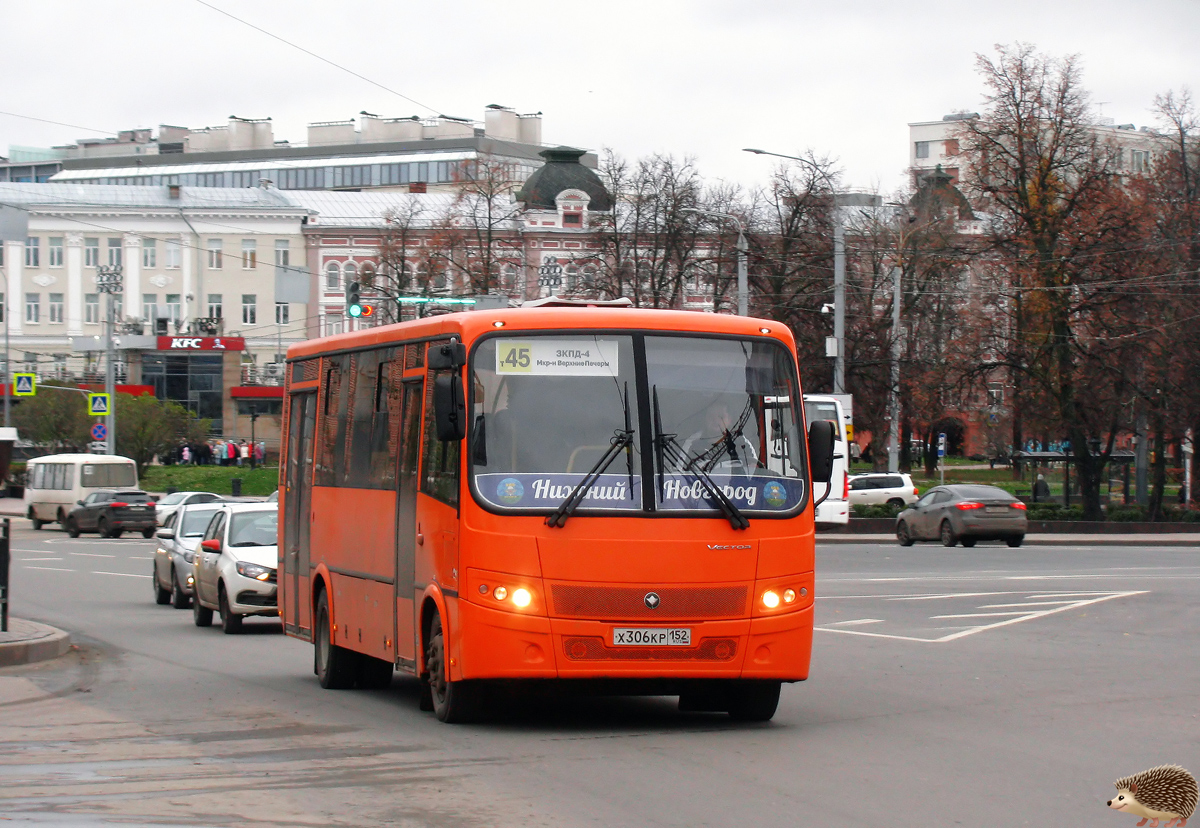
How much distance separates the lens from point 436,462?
1050 cm

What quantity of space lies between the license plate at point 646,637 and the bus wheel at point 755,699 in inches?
33.9

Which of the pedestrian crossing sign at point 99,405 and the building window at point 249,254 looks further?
the building window at point 249,254

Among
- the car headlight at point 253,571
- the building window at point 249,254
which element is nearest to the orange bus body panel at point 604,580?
the car headlight at point 253,571

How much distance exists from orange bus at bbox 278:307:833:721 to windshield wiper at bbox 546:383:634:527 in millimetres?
12

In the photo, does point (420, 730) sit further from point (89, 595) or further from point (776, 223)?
point (776, 223)

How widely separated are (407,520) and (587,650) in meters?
1.88

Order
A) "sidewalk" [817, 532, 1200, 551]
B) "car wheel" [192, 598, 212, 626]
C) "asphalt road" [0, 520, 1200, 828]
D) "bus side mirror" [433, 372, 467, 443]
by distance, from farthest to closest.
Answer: "sidewalk" [817, 532, 1200, 551]
"car wheel" [192, 598, 212, 626]
"bus side mirror" [433, 372, 467, 443]
"asphalt road" [0, 520, 1200, 828]

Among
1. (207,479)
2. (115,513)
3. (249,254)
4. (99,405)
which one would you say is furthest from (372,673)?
(249,254)

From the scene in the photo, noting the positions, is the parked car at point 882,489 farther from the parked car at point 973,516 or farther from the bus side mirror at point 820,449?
the bus side mirror at point 820,449

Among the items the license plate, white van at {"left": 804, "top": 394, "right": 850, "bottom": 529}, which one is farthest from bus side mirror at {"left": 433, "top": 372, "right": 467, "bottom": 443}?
white van at {"left": 804, "top": 394, "right": 850, "bottom": 529}

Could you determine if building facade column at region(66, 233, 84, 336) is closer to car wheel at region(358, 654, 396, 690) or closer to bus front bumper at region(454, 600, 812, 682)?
car wheel at region(358, 654, 396, 690)

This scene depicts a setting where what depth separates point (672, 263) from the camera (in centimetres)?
6019

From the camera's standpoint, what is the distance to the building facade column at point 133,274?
3755 inches

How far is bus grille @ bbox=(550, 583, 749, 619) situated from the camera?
32.3ft
